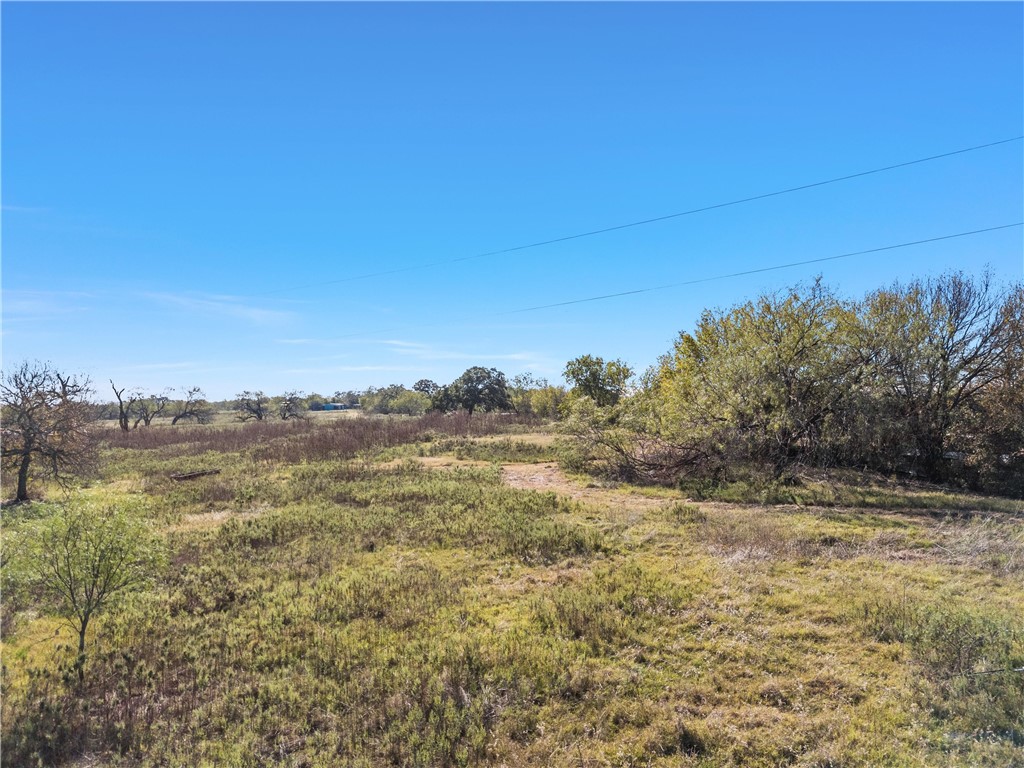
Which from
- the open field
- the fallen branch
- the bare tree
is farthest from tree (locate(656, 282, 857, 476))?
the bare tree

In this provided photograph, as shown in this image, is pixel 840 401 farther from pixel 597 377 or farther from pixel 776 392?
pixel 597 377

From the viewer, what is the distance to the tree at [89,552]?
730 centimetres

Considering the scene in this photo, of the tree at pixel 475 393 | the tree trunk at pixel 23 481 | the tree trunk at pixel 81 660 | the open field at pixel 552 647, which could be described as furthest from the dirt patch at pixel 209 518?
the tree at pixel 475 393

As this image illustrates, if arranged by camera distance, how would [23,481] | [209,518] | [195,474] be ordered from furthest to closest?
[195,474], [23,481], [209,518]

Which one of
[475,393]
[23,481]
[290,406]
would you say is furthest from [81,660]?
[290,406]

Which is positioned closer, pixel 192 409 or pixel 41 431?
pixel 41 431

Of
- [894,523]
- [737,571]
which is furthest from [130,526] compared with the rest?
[894,523]

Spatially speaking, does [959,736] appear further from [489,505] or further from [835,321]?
[835,321]

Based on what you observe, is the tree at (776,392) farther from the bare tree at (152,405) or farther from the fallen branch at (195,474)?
the bare tree at (152,405)

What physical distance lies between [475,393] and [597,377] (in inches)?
1043

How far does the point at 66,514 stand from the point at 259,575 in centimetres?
453

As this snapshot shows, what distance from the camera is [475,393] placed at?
64.6 meters

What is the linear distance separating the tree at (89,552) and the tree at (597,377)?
115 ft

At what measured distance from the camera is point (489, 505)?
16641mm
